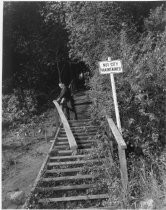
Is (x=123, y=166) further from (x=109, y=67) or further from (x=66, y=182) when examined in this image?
(x=109, y=67)

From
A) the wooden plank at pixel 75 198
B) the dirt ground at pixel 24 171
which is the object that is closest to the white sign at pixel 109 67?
the wooden plank at pixel 75 198

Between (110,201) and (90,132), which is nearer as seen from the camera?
(110,201)

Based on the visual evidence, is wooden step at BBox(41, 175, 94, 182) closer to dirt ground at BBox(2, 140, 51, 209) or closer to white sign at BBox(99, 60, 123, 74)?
dirt ground at BBox(2, 140, 51, 209)

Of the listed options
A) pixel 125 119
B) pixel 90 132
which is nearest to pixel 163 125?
pixel 125 119

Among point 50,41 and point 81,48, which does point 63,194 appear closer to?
point 81,48

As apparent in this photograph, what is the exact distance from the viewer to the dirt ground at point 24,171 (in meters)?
6.66

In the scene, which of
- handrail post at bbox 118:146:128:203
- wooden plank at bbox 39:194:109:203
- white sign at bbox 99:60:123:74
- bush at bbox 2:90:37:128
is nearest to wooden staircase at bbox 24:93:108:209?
wooden plank at bbox 39:194:109:203

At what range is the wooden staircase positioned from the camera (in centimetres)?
550

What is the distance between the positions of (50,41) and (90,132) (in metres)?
10.9

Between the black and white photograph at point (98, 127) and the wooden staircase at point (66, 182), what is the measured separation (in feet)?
0.06

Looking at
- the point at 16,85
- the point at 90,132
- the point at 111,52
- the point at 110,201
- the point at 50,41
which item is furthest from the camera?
the point at 50,41

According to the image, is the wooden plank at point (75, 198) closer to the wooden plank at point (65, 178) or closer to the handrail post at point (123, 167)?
the handrail post at point (123, 167)

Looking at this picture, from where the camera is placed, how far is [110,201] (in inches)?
205

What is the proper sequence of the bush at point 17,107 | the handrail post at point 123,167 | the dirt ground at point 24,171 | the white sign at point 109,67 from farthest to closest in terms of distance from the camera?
the bush at point 17,107
the dirt ground at point 24,171
the white sign at point 109,67
the handrail post at point 123,167
